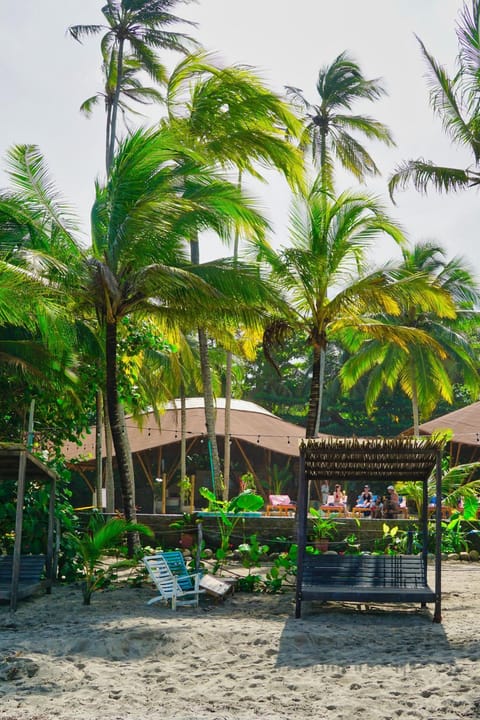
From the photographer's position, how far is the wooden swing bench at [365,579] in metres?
9.63

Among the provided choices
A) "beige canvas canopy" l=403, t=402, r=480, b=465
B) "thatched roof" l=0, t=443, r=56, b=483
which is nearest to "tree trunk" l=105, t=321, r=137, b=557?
"thatched roof" l=0, t=443, r=56, b=483

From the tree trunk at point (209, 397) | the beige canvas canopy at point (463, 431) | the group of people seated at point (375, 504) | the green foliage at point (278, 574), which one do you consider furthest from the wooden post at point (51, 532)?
the beige canvas canopy at point (463, 431)

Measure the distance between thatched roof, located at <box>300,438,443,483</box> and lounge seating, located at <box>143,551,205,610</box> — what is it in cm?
217

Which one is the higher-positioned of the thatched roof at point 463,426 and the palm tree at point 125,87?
Result: the palm tree at point 125,87

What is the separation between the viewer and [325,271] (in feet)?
48.8

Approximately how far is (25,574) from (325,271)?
287 inches

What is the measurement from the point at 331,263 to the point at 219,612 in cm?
694

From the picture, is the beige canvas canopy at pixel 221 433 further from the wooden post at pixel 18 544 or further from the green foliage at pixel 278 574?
the wooden post at pixel 18 544

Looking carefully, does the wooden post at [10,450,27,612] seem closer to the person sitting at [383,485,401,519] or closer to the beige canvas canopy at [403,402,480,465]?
the person sitting at [383,485,401,519]

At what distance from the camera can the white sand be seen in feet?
21.8

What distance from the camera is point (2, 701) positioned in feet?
22.1

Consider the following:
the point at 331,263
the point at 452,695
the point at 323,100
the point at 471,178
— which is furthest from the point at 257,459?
the point at 452,695

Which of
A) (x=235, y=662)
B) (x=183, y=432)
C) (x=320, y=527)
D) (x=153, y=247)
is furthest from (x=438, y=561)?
(x=183, y=432)

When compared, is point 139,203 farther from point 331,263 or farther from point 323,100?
point 323,100
